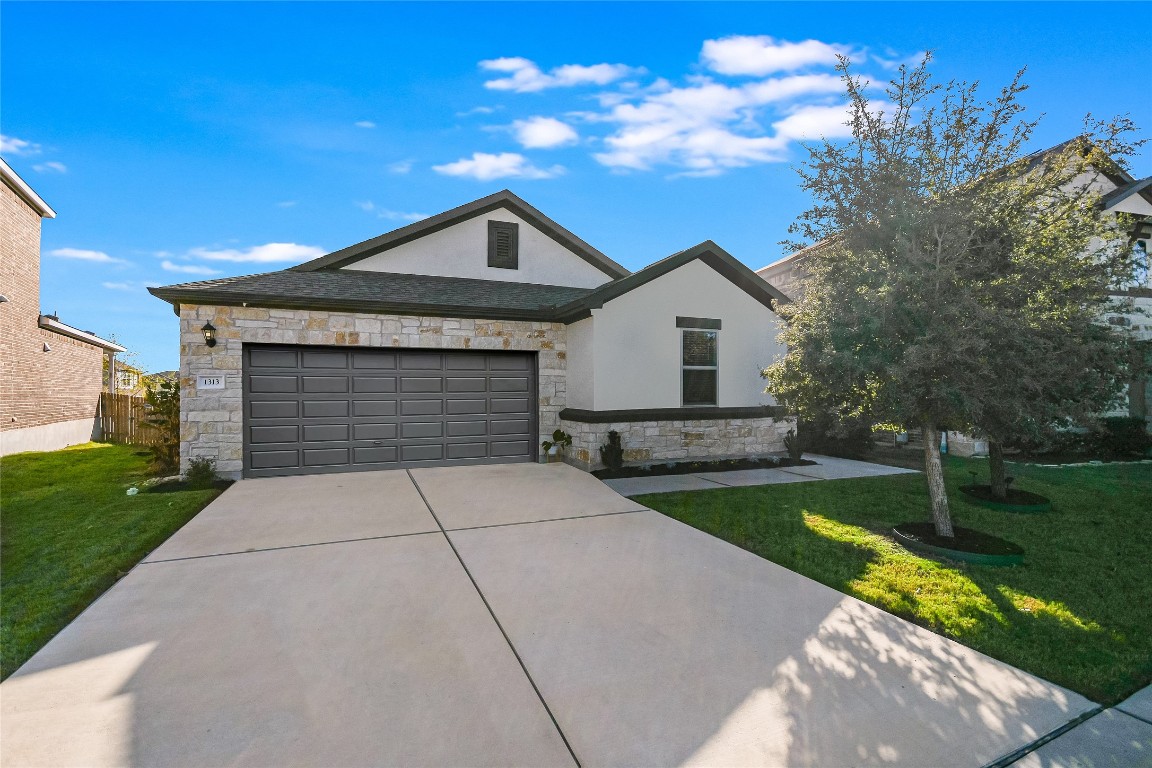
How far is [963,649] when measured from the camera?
3240mm

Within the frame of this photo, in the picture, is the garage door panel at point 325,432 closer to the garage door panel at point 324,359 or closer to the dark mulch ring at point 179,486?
the garage door panel at point 324,359

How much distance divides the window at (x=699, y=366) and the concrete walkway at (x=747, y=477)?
1689 millimetres

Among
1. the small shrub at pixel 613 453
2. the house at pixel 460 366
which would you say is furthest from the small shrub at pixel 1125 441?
the small shrub at pixel 613 453

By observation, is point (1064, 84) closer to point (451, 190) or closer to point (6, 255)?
point (451, 190)

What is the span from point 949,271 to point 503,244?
1002 cm

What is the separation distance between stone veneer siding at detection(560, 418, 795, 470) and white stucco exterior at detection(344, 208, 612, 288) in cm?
444

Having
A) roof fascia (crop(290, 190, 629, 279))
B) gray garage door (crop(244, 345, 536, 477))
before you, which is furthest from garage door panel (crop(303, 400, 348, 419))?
roof fascia (crop(290, 190, 629, 279))

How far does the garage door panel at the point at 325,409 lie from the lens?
935 centimetres

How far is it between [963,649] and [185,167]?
1619 centimetres

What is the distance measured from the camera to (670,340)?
1023 cm

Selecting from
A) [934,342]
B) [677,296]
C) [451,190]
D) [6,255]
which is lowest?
[934,342]

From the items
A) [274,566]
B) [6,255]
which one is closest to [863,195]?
[274,566]

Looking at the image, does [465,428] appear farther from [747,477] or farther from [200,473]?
[747,477]

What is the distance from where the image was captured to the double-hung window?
10.4 m
